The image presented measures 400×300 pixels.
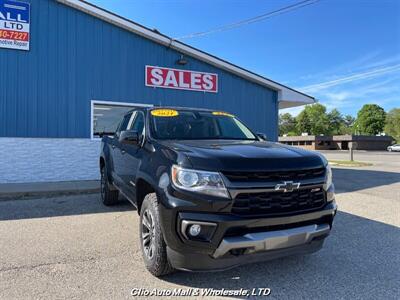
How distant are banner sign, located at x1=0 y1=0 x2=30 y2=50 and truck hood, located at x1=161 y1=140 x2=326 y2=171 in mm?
8176

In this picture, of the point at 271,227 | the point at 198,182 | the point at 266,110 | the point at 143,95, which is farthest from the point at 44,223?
the point at 266,110

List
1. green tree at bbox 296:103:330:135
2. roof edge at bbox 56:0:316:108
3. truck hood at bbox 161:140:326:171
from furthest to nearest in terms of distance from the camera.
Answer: green tree at bbox 296:103:330:135
roof edge at bbox 56:0:316:108
truck hood at bbox 161:140:326:171

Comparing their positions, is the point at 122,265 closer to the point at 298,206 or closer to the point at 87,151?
the point at 298,206

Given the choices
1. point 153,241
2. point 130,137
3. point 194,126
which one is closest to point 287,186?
point 153,241

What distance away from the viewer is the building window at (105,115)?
1062cm

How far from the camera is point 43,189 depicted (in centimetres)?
855

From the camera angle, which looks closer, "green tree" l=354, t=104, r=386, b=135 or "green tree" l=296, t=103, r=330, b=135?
"green tree" l=354, t=104, r=386, b=135

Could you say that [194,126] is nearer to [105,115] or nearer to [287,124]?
[105,115]

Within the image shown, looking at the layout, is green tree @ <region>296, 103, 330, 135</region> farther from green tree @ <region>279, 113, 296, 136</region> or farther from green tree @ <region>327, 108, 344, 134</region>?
green tree @ <region>279, 113, 296, 136</region>

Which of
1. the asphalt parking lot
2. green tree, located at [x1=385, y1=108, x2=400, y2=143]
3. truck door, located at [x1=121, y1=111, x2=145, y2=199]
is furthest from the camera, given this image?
green tree, located at [x1=385, y1=108, x2=400, y2=143]

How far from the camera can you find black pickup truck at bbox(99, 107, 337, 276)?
2.94 metres

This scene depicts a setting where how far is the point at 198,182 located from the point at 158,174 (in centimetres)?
60

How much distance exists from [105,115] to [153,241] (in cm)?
825

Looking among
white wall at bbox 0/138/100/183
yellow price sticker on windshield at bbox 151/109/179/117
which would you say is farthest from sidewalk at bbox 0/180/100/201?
yellow price sticker on windshield at bbox 151/109/179/117
